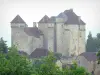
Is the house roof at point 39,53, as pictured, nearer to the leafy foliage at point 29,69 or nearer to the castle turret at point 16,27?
the castle turret at point 16,27

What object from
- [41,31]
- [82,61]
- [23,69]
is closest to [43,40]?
[41,31]

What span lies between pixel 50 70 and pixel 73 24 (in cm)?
5540

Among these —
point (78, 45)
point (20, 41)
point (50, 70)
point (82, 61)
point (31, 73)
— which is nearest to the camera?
point (50, 70)

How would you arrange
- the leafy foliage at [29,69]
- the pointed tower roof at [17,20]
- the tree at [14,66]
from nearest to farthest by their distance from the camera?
1. the leafy foliage at [29,69]
2. the tree at [14,66]
3. the pointed tower roof at [17,20]

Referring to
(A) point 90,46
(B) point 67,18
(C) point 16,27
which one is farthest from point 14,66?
(A) point 90,46

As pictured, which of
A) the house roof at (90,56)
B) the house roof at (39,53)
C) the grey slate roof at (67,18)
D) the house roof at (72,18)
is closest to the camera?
the house roof at (90,56)

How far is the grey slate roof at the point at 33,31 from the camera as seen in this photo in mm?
85694

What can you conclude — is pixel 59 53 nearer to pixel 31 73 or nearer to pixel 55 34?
pixel 55 34

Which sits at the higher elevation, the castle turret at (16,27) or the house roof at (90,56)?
the castle turret at (16,27)

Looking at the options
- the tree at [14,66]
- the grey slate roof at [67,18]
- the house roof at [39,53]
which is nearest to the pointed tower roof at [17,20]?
the grey slate roof at [67,18]

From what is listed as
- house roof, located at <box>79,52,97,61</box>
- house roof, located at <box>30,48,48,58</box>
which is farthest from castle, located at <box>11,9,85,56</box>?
house roof, located at <box>79,52,97,61</box>

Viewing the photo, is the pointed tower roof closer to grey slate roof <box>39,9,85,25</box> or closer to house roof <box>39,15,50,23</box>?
house roof <box>39,15,50,23</box>

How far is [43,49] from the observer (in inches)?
3201

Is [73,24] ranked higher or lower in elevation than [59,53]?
higher
